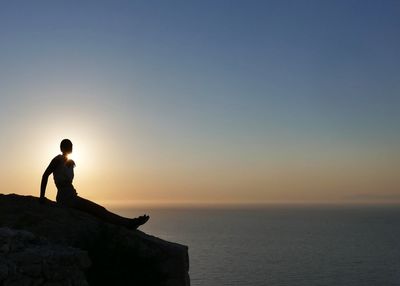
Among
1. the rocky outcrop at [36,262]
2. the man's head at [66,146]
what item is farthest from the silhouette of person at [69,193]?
the rocky outcrop at [36,262]

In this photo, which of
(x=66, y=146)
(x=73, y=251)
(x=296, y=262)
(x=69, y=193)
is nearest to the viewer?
(x=73, y=251)

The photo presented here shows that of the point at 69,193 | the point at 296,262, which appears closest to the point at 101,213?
the point at 69,193

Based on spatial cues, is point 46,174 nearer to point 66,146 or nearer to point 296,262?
point 66,146

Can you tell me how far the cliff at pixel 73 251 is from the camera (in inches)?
359

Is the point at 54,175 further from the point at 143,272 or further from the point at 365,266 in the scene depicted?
the point at 365,266

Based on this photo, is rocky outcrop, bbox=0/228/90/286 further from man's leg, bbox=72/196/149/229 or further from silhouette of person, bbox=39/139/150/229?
man's leg, bbox=72/196/149/229

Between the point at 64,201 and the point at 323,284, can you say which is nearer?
the point at 64,201

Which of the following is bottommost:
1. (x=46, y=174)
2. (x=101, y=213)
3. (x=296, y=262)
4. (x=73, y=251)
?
(x=296, y=262)

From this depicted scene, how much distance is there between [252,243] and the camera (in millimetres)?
143375

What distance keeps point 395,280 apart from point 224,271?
27.9 m

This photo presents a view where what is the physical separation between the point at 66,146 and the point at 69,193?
4.88 ft

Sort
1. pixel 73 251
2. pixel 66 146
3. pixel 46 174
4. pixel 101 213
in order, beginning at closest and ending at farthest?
pixel 73 251
pixel 46 174
pixel 66 146
pixel 101 213

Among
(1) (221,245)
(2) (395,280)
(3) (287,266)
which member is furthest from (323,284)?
(1) (221,245)

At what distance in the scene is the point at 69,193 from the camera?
1416 centimetres
